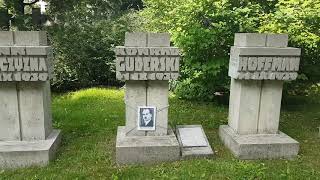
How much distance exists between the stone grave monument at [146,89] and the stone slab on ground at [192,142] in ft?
0.57

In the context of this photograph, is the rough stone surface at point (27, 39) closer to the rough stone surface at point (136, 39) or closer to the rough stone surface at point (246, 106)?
the rough stone surface at point (136, 39)

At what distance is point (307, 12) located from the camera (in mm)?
6465

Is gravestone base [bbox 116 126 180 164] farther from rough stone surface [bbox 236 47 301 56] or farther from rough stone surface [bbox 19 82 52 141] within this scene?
rough stone surface [bbox 236 47 301 56]

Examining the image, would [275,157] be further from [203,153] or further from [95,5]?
[95,5]

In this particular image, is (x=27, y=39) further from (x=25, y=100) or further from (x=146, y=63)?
(x=146, y=63)

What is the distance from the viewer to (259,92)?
547 cm

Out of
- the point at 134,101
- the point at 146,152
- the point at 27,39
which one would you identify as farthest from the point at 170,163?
the point at 27,39

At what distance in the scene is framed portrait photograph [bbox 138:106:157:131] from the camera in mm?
5332

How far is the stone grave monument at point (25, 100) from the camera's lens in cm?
478

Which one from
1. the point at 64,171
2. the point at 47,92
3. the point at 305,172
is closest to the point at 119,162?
the point at 64,171

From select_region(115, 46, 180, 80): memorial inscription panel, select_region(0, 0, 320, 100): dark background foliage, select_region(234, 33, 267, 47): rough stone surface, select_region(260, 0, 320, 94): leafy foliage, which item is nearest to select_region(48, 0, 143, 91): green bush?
select_region(0, 0, 320, 100): dark background foliage

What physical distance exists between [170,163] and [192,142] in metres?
0.61

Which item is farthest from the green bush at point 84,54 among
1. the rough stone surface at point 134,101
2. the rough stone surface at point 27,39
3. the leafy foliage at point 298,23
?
the rough stone surface at point 27,39

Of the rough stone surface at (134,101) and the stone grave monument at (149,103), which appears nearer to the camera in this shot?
the stone grave monument at (149,103)
